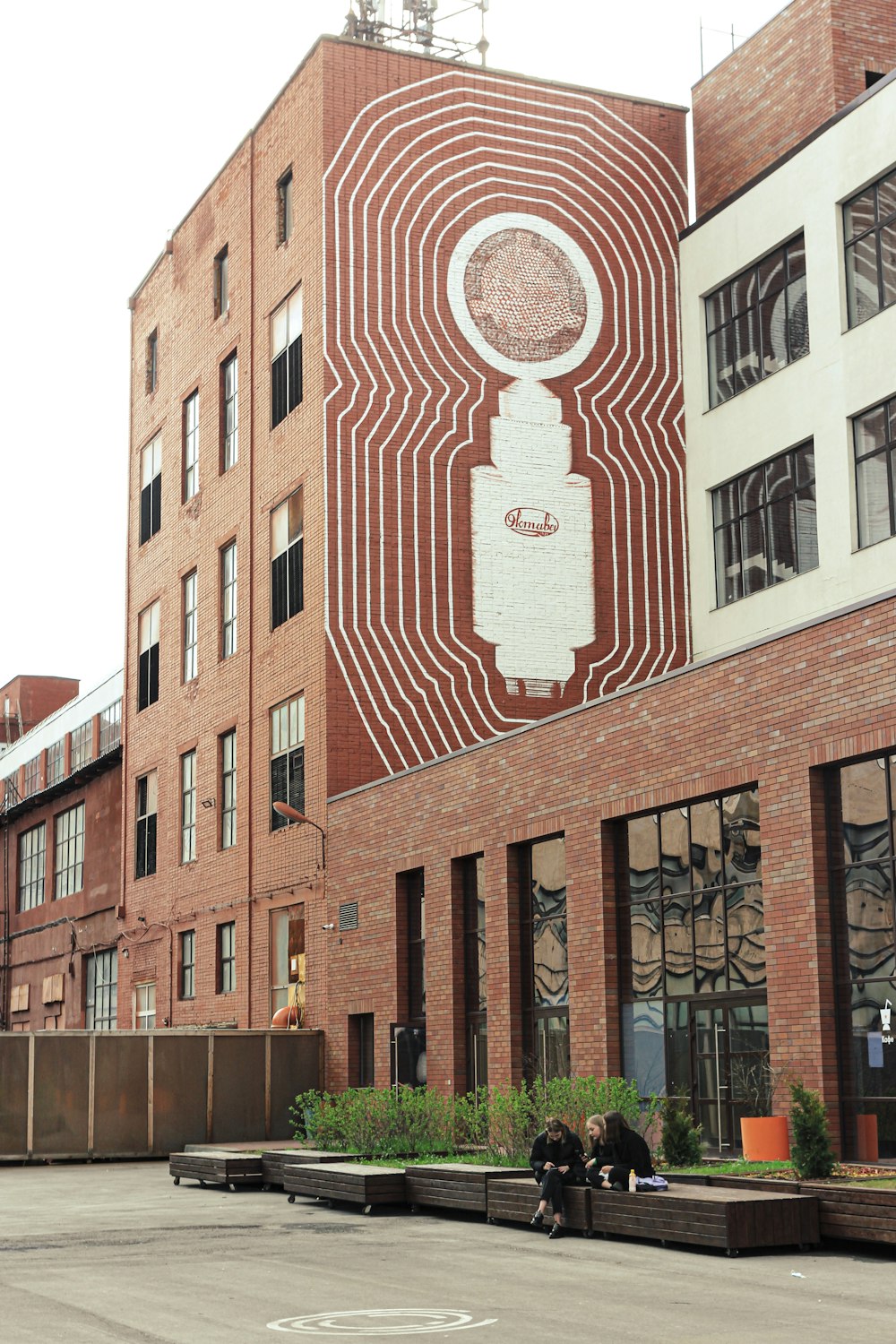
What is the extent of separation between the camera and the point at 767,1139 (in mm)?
20016

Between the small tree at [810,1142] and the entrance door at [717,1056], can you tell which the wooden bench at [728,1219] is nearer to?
the small tree at [810,1142]

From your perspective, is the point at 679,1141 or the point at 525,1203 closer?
the point at 525,1203

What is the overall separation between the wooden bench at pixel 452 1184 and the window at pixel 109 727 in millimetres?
29973

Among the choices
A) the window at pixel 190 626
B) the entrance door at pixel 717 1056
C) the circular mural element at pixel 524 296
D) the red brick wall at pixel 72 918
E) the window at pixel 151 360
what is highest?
the window at pixel 151 360

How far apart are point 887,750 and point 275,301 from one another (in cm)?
2112

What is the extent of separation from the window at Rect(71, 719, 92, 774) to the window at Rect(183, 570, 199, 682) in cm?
1169

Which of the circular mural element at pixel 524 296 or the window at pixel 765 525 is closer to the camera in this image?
the window at pixel 765 525

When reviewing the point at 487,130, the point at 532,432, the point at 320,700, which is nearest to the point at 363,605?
the point at 320,700

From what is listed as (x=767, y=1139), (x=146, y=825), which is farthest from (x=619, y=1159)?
(x=146, y=825)

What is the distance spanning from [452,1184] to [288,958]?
47.4ft

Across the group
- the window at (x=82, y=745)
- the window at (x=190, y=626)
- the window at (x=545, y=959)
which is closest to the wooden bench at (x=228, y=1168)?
the window at (x=545, y=959)

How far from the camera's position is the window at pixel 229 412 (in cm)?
3897

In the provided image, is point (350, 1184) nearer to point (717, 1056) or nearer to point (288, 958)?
point (717, 1056)

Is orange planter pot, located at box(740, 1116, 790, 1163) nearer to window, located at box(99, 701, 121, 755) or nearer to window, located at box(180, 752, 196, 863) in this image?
window, located at box(180, 752, 196, 863)
